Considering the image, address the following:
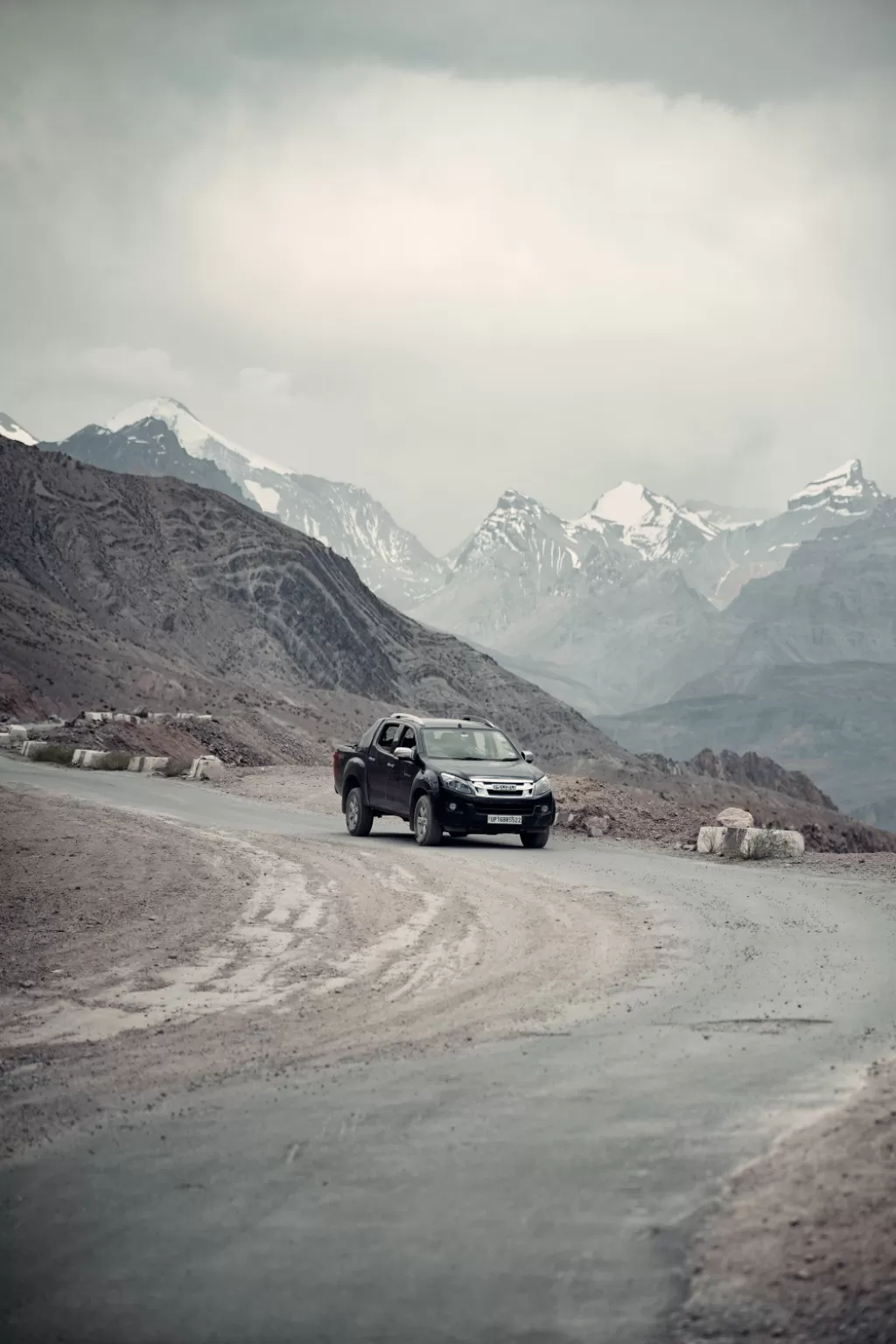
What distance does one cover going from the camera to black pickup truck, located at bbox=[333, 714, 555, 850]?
20.2 metres

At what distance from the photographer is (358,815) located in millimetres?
22047

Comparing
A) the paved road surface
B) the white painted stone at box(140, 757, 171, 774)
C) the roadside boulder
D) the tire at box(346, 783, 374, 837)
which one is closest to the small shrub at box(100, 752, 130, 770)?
the white painted stone at box(140, 757, 171, 774)

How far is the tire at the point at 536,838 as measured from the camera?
21.0 m

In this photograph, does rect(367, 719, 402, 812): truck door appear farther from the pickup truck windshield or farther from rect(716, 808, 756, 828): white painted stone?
rect(716, 808, 756, 828): white painted stone

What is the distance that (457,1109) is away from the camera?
247 inches

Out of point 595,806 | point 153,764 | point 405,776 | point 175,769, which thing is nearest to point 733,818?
point 595,806

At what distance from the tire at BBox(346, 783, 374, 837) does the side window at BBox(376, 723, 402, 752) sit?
0.89 m

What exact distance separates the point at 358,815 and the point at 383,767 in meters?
1.00

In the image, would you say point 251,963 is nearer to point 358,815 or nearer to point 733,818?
point 358,815

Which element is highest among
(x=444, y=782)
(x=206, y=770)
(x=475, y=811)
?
(x=444, y=782)

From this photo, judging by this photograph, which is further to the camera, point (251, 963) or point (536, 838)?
point (536, 838)

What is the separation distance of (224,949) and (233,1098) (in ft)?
15.8

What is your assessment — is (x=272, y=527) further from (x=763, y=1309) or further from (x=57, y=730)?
(x=763, y=1309)

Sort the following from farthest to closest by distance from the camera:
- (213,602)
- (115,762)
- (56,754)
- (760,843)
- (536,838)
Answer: (213,602) → (56,754) → (115,762) → (536,838) → (760,843)
